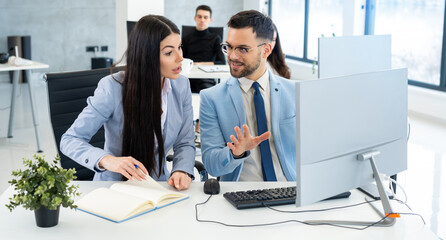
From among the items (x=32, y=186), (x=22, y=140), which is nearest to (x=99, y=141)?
(x=32, y=186)

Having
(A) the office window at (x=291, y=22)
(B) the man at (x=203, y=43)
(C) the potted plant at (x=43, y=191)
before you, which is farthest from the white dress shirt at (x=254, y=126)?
(A) the office window at (x=291, y=22)

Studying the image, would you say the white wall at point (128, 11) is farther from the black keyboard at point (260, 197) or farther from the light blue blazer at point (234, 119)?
the black keyboard at point (260, 197)

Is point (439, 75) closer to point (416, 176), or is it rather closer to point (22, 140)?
point (416, 176)

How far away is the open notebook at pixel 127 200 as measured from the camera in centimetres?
172

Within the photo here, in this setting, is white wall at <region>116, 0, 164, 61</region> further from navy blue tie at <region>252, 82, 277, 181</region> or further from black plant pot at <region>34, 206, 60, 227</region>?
black plant pot at <region>34, 206, 60, 227</region>

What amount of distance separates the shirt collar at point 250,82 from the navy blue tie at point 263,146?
6 centimetres

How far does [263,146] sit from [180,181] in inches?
16.8

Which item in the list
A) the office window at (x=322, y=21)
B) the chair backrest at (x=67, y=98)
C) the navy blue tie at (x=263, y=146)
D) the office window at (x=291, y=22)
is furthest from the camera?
the office window at (x=291, y=22)

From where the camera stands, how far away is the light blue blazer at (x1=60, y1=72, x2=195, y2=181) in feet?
6.86

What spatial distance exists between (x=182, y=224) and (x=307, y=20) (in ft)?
26.5

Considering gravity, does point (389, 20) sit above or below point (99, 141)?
above

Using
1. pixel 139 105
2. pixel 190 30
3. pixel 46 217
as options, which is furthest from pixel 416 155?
pixel 46 217

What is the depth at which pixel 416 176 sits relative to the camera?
4.16 metres

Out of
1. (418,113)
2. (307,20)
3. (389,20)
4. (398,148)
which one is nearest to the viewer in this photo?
(398,148)
